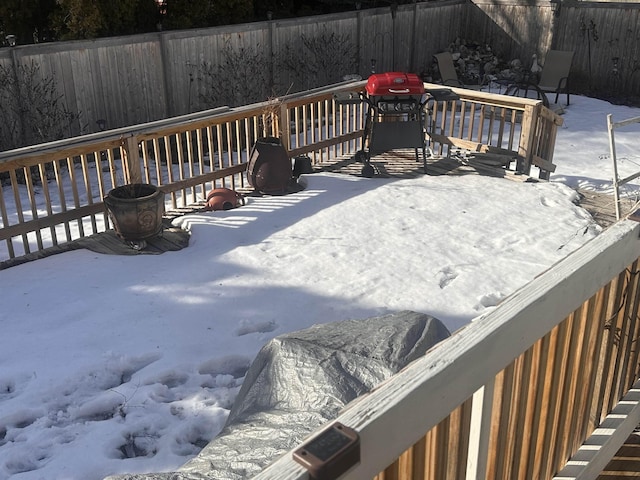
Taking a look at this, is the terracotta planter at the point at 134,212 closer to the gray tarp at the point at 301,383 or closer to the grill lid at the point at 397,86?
the gray tarp at the point at 301,383

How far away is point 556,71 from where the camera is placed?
1248cm

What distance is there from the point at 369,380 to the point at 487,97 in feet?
18.1

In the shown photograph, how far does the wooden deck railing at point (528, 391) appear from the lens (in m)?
1.22

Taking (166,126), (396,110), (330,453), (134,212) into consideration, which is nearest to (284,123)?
(396,110)

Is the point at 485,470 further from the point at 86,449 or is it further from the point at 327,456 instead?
the point at 86,449

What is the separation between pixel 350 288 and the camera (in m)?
4.79

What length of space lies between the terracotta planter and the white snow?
0.99 ft

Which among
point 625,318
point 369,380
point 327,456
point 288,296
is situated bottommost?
point 288,296

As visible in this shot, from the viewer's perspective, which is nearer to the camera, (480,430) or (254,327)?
(480,430)

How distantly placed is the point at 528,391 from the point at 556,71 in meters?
12.0

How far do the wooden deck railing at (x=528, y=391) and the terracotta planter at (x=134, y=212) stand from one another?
4.07 meters

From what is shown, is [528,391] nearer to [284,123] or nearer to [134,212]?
[134,212]

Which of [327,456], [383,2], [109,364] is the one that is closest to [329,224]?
[109,364]

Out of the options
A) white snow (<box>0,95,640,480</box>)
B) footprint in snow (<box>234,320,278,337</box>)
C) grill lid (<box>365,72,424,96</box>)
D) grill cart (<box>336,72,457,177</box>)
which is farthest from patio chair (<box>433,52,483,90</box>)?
footprint in snow (<box>234,320,278,337</box>)
